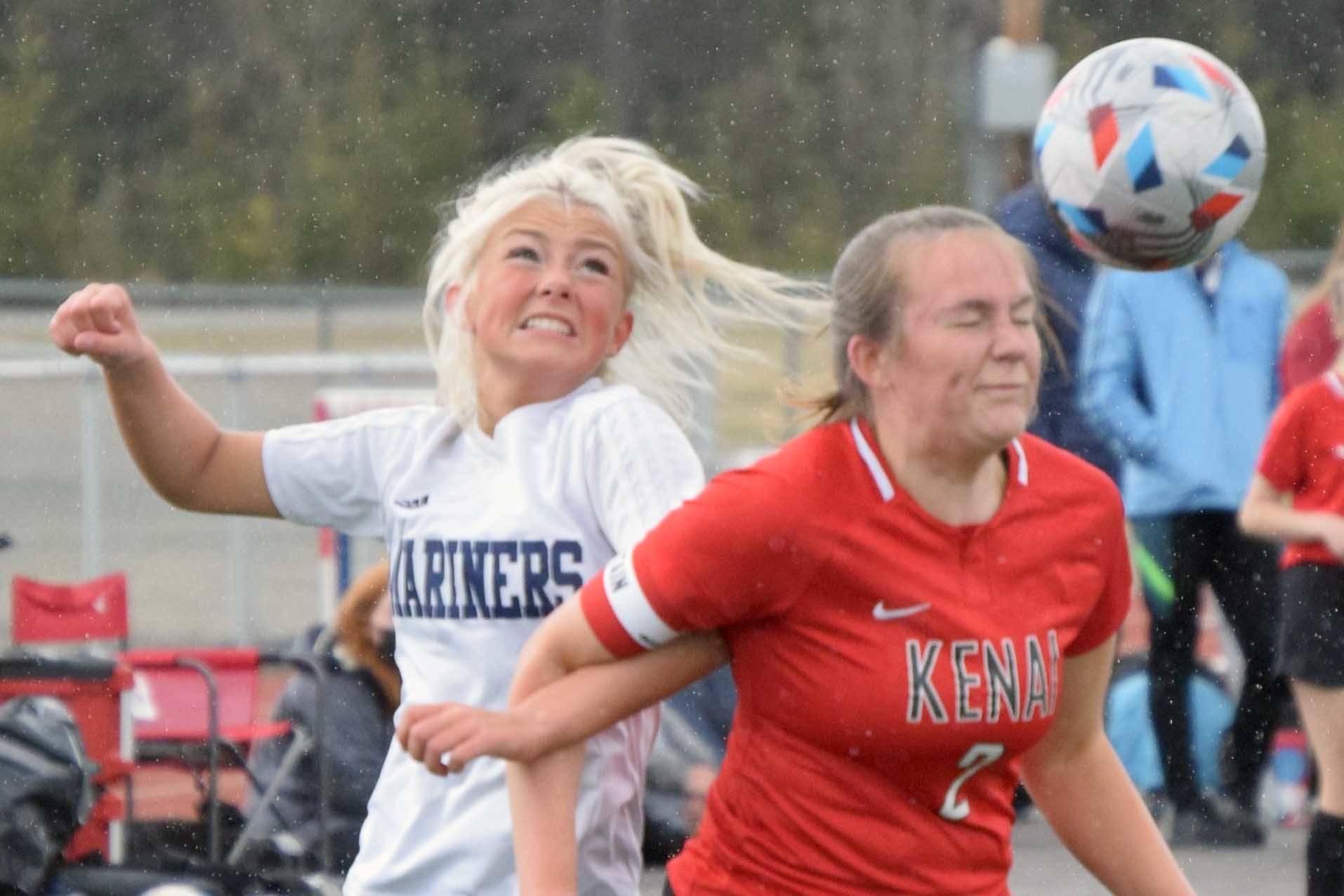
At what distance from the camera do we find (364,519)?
3.21 m

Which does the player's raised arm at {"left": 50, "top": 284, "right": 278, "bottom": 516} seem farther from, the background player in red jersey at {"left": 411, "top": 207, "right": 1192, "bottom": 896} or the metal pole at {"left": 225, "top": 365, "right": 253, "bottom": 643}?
the metal pole at {"left": 225, "top": 365, "right": 253, "bottom": 643}

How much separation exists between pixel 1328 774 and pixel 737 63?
17.2 m

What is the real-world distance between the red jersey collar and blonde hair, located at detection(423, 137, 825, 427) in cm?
41

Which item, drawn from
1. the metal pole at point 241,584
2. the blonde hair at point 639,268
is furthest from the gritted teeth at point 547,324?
the metal pole at point 241,584

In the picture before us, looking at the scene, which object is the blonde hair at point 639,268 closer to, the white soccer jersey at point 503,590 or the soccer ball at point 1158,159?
the white soccer jersey at point 503,590

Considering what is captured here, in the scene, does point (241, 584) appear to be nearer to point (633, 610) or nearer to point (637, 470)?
point (637, 470)

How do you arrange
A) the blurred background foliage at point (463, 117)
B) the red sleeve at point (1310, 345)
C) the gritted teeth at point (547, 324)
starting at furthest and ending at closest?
the blurred background foliage at point (463, 117) → the red sleeve at point (1310, 345) → the gritted teeth at point (547, 324)

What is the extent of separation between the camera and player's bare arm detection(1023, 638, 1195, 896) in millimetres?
2789

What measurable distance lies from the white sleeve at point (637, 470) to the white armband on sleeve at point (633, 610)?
0.18 m

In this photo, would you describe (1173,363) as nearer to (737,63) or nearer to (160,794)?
(160,794)

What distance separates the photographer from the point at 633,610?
8.36 ft

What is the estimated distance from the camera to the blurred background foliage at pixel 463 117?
18.0 meters

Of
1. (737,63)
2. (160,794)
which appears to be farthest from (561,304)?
(737,63)

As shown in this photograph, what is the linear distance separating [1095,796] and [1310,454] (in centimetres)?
239
